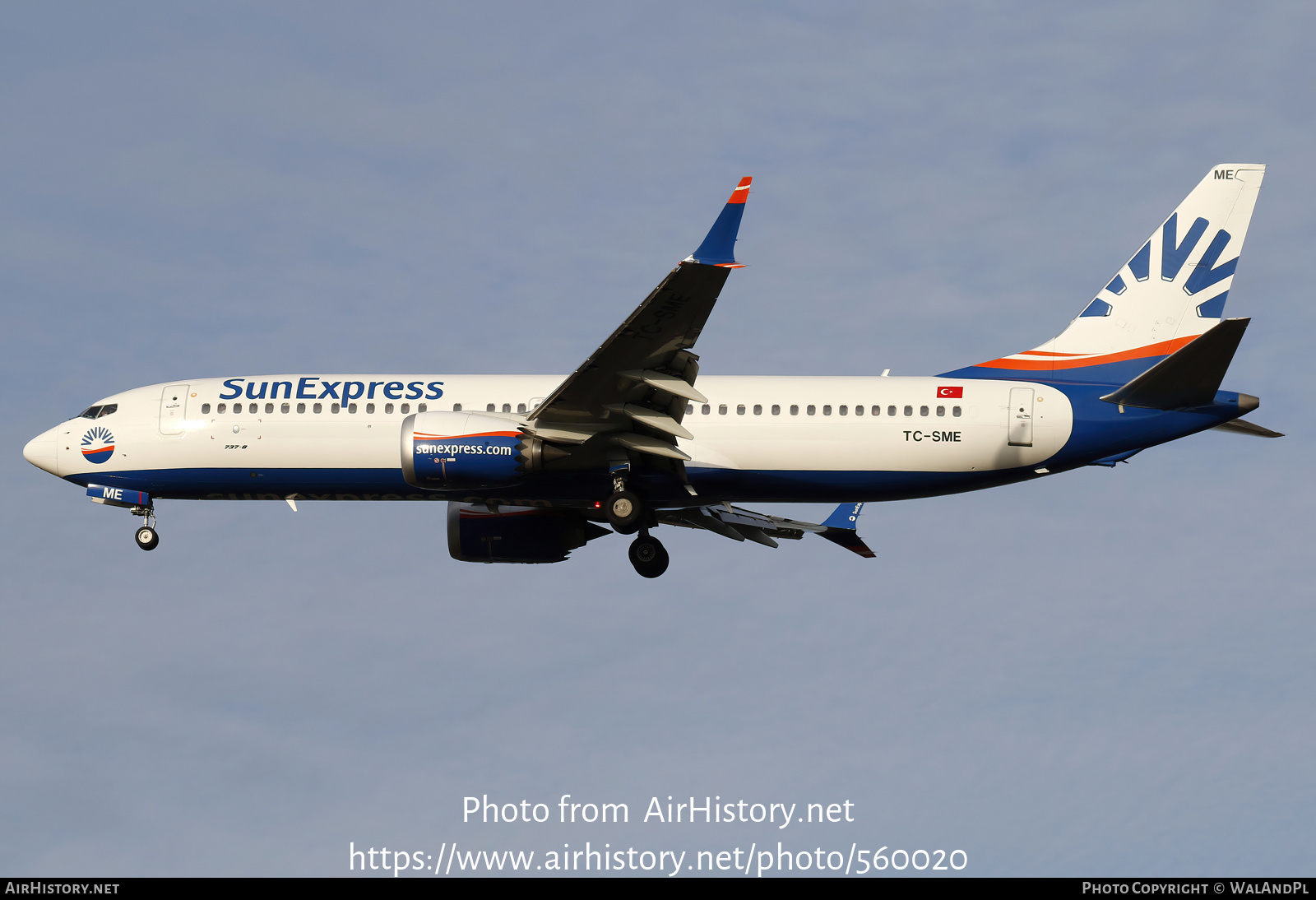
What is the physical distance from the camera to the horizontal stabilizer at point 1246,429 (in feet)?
123

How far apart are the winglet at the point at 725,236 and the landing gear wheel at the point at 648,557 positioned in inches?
462

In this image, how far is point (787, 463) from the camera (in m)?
37.1

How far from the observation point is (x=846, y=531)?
138 feet

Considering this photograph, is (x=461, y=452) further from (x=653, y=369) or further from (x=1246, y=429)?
(x=1246, y=429)

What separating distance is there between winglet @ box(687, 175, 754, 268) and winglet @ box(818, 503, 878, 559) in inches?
568

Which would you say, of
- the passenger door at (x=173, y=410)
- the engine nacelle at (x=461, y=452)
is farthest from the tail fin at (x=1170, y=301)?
the passenger door at (x=173, y=410)

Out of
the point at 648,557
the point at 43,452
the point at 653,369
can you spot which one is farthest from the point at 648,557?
the point at 43,452

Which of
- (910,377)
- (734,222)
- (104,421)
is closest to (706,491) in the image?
(910,377)

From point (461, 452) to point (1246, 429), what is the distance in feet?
63.8

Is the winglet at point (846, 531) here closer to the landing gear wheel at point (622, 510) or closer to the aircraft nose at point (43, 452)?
the landing gear wheel at point (622, 510)

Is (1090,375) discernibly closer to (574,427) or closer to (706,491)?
(706,491)

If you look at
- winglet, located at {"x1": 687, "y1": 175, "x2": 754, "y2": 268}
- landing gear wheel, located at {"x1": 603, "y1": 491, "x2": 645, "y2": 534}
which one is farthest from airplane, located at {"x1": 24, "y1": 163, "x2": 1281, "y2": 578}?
winglet, located at {"x1": 687, "y1": 175, "x2": 754, "y2": 268}

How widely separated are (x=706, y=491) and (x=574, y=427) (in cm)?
401

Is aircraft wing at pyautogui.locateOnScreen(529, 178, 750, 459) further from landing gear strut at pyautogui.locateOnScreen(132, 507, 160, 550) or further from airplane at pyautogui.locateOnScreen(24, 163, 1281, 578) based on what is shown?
landing gear strut at pyautogui.locateOnScreen(132, 507, 160, 550)
